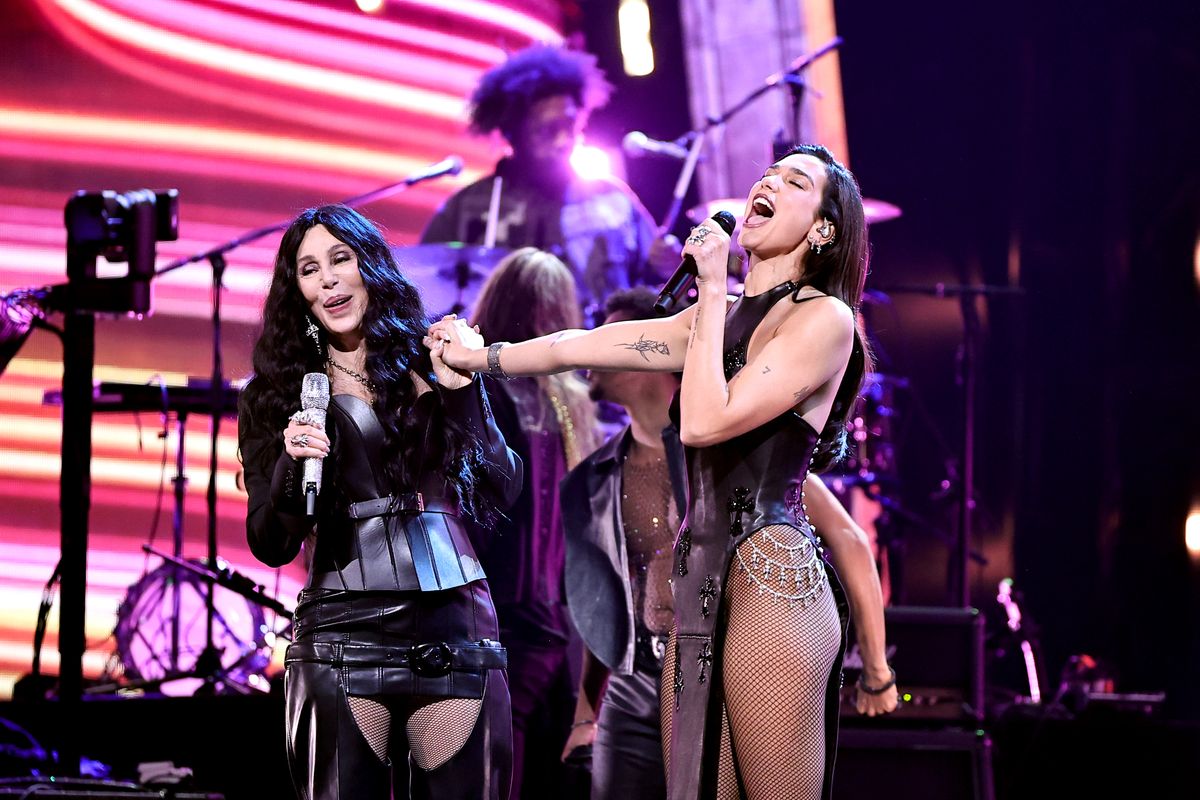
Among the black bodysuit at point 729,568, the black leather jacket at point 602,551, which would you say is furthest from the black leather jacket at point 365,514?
the black leather jacket at point 602,551

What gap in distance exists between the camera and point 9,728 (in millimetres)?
5184

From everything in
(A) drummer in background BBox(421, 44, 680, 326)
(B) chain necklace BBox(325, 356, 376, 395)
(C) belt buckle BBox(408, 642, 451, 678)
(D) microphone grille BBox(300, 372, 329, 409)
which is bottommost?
(C) belt buckle BBox(408, 642, 451, 678)

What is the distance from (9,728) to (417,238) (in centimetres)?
408

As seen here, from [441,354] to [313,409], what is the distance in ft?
1.23

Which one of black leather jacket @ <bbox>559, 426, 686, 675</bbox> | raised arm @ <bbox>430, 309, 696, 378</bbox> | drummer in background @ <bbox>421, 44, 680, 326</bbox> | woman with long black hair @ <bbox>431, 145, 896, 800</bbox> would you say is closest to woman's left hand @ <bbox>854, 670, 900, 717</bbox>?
woman with long black hair @ <bbox>431, 145, 896, 800</bbox>

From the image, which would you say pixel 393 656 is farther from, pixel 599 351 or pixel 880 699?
pixel 880 699

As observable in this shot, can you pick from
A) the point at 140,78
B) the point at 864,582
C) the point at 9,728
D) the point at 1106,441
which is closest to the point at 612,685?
the point at 864,582

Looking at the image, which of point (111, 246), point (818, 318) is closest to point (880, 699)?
point (818, 318)

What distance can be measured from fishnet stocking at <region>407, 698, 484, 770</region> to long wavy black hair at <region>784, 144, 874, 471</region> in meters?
0.95

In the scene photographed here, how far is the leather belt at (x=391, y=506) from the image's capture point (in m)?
2.90

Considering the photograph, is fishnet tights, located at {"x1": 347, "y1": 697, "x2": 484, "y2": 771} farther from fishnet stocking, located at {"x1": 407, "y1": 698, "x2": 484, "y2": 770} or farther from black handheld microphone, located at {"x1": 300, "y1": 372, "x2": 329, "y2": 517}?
black handheld microphone, located at {"x1": 300, "y1": 372, "x2": 329, "y2": 517}

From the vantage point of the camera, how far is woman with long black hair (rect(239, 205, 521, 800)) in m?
2.78

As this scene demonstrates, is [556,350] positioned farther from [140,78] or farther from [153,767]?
[140,78]

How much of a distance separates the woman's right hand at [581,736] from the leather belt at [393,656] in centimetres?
116
